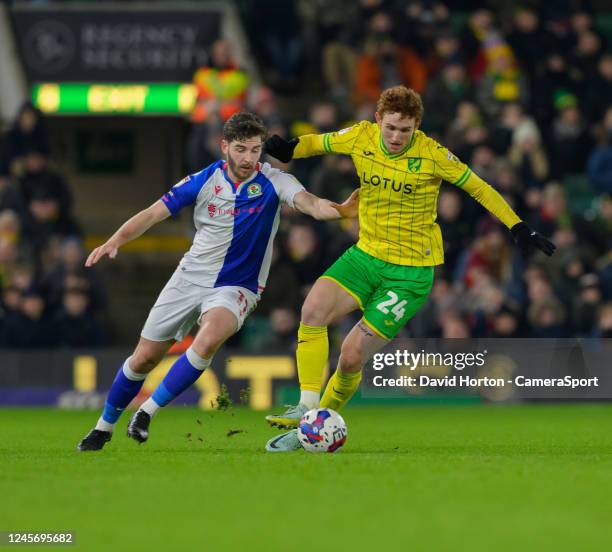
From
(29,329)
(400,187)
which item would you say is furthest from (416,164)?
(29,329)

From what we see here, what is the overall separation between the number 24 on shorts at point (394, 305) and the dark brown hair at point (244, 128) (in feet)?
4.13

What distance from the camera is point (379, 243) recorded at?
405 inches

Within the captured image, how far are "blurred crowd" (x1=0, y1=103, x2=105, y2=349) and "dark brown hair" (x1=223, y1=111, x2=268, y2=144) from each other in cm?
759

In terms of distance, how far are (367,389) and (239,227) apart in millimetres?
6499

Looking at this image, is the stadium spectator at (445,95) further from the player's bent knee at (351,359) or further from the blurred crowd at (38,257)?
the player's bent knee at (351,359)

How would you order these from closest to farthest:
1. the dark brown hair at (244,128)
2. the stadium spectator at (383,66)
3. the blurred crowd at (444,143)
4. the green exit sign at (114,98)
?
the dark brown hair at (244,128) < the blurred crowd at (444,143) < the stadium spectator at (383,66) < the green exit sign at (114,98)

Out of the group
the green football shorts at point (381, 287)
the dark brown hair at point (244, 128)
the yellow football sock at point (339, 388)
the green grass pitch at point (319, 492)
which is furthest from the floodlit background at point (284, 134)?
the dark brown hair at point (244, 128)

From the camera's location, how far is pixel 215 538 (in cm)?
635

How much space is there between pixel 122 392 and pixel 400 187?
2127 mm

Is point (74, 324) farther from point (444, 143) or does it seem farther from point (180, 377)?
point (180, 377)

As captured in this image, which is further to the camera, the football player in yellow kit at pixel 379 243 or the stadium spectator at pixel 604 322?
the stadium spectator at pixel 604 322

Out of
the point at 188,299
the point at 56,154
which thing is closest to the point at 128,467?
the point at 188,299

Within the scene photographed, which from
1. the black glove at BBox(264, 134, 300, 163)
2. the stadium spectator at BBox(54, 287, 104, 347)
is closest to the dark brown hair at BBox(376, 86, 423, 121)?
the black glove at BBox(264, 134, 300, 163)

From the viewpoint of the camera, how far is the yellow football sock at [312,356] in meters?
10.1
